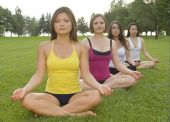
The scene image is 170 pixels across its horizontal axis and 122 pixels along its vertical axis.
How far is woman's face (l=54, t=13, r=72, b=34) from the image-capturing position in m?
6.30

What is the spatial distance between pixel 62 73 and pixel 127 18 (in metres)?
78.8

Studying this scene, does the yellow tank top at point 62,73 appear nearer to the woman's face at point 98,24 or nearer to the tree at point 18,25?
the woman's face at point 98,24

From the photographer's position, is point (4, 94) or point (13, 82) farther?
point (13, 82)

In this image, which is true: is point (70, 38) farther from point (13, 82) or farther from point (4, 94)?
point (13, 82)

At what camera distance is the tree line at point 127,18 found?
224 ft

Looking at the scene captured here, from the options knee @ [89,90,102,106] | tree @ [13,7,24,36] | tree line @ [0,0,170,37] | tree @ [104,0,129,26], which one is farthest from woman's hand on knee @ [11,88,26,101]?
tree @ [13,7,24,36]

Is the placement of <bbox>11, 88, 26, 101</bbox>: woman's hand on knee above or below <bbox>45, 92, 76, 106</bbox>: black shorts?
above

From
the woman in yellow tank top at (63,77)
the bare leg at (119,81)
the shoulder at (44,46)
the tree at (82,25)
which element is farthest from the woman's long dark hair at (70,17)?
the tree at (82,25)

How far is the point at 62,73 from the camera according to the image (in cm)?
631

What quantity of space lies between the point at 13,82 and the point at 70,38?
15.1 feet

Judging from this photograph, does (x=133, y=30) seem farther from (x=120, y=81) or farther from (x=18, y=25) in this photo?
(x=18, y=25)

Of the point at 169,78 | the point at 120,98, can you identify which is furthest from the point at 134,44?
the point at 120,98

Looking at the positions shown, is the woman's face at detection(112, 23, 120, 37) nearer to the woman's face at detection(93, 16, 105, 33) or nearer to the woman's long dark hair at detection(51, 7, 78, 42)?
the woman's face at detection(93, 16, 105, 33)

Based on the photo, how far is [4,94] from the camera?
8.56 m
